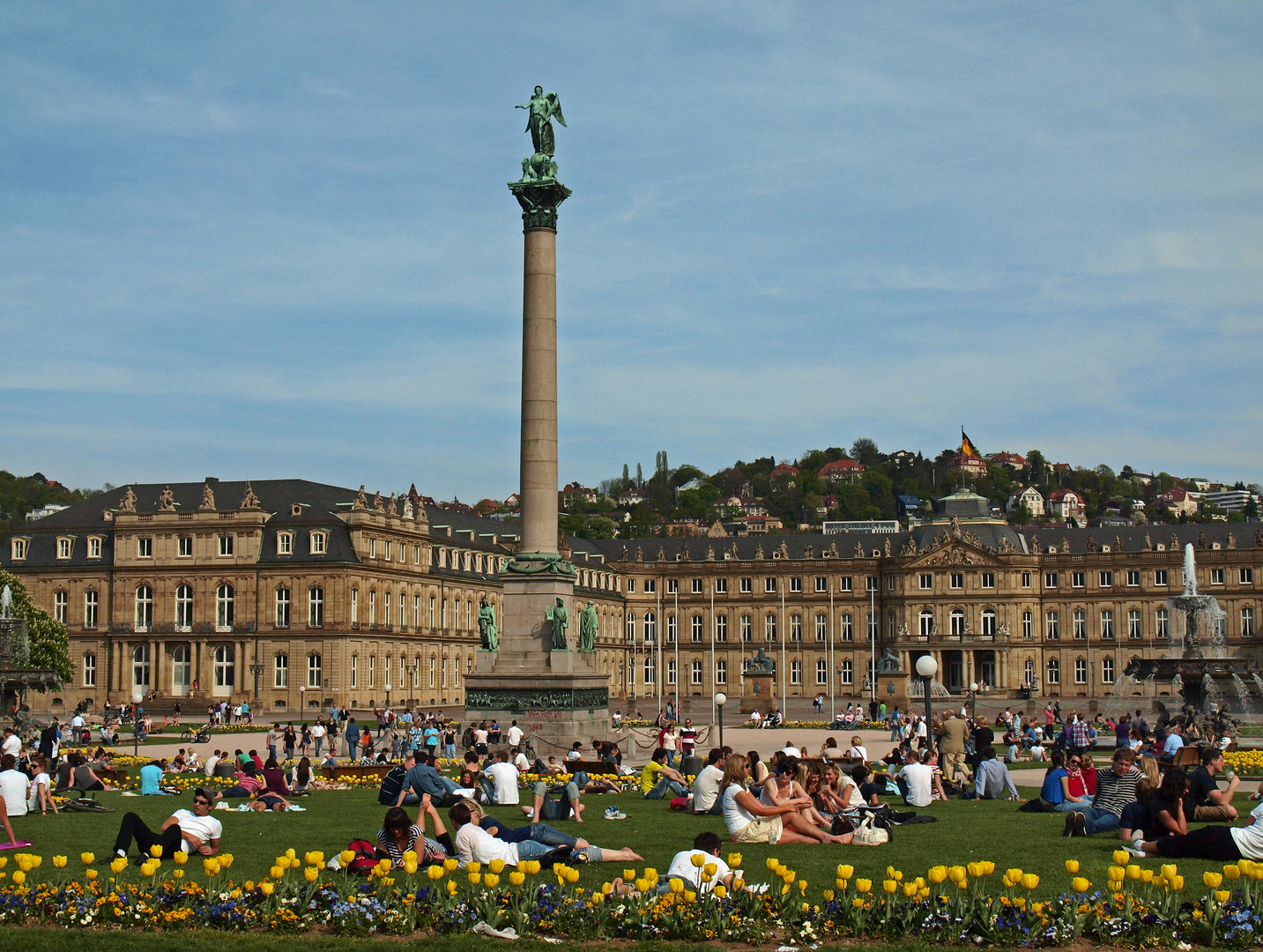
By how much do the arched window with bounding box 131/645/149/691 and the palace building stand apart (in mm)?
136

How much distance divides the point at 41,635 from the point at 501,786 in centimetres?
6813

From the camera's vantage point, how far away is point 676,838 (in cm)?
2252

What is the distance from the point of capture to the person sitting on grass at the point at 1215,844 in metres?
18.1

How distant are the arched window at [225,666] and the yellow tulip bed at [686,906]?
86.9 m

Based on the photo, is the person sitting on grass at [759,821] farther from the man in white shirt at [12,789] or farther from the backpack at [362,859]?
the man in white shirt at [12,789]

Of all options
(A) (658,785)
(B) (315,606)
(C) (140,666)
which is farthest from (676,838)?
(C) (140,666)

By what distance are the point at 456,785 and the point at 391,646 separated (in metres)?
79.5

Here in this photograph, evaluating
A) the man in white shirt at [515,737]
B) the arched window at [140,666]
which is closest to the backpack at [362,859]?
the man in white shirt at [515,737]

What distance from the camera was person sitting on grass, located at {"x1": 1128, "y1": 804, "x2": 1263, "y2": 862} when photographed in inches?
714

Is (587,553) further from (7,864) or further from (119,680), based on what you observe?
(7,864)

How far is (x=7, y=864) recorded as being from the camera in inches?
763

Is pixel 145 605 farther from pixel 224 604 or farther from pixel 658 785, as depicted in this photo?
pixel 658 785

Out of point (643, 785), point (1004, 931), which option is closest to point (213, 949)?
point (1004, 931)

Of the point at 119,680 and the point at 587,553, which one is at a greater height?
the point at 587,553
